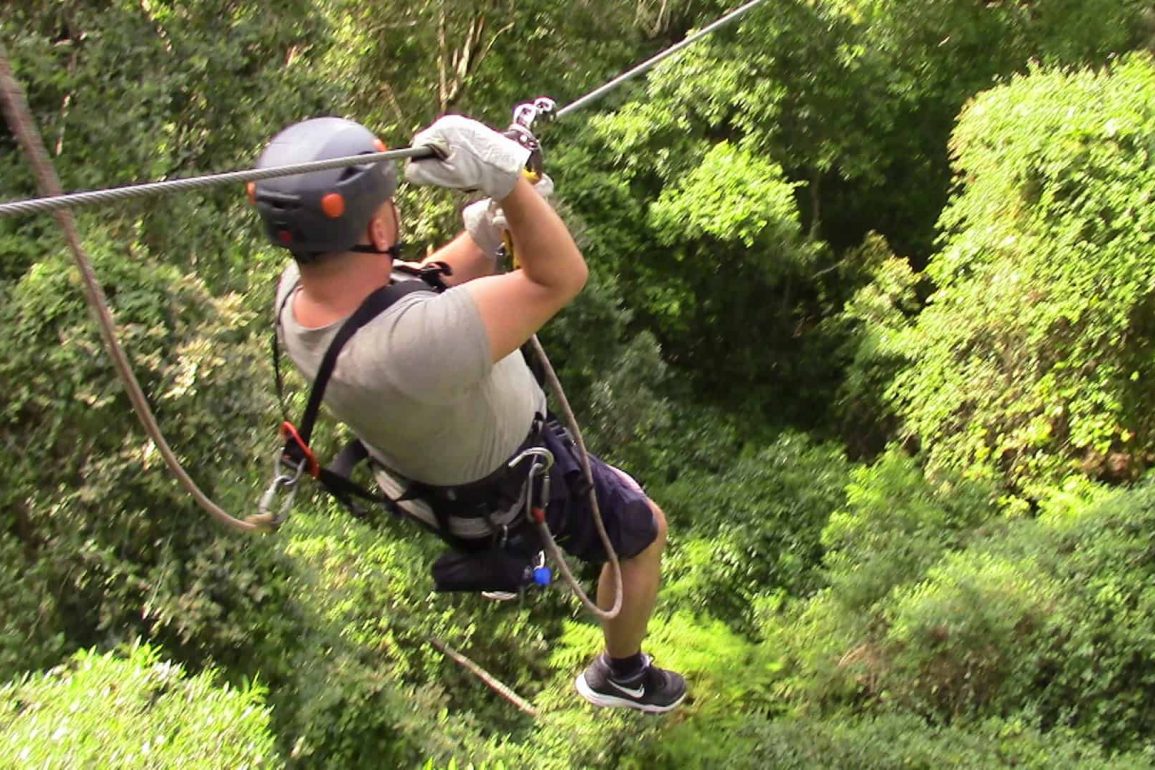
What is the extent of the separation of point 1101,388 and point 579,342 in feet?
11.0

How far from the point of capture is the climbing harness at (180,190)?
45.1 inches

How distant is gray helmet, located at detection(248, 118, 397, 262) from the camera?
67.3 inches

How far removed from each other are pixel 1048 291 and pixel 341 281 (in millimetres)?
4922

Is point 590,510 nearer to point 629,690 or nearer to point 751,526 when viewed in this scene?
point 629,690

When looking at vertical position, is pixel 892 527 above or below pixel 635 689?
below

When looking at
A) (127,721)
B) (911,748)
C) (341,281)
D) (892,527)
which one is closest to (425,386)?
(341,281)

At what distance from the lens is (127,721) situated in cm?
241

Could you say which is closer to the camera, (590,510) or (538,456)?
(538,456)

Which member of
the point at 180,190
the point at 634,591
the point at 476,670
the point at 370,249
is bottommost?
the point at 476,670

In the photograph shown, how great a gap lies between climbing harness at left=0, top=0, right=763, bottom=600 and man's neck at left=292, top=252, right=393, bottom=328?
0.63 ft

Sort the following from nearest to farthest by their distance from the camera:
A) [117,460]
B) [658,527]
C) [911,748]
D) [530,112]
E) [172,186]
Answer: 1. [172,186]
2. [530,112]
3. [658,527]
4. [117,460]
5. [911,748]

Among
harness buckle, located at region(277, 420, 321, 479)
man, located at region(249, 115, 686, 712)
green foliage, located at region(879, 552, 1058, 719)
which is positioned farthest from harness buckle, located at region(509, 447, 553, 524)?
green foliage, located at region(879, 552, 1058, 719)

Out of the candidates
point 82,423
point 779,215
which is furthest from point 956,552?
point 82,423

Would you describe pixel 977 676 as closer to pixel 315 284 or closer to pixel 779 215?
pixel 315 284
